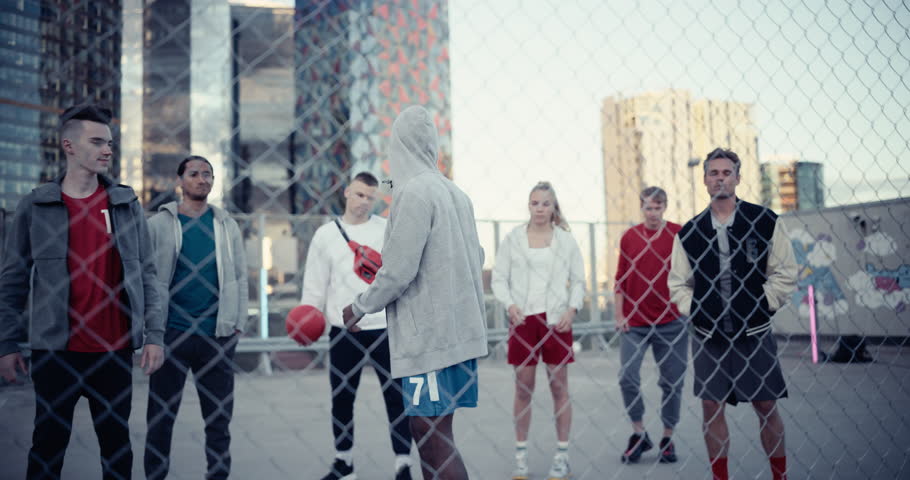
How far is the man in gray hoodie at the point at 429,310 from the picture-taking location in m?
1.96

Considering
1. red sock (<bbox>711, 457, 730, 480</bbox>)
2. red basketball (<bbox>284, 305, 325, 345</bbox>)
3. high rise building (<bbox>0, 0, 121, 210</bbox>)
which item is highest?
high rise building (<bbox>0, 0, 121, 210</bbox>)

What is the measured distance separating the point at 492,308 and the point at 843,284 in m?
5.28

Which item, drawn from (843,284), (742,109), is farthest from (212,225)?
(843,284)

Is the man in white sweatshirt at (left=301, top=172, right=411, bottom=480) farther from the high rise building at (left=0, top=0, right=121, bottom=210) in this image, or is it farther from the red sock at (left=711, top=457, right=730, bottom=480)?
the red sock at (left=711, top=457, right=730, bottom=480)

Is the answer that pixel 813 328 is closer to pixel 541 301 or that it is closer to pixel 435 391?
pixel 541 301

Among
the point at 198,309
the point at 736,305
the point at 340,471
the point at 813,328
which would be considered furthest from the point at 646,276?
the point at 813,328

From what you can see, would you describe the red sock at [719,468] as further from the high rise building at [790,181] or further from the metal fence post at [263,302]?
the metal fence post at [263,302]

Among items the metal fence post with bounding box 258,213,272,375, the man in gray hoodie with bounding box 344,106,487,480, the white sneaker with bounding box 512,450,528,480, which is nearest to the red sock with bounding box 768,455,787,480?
the white sneaker with bounding box 512,450,528,480

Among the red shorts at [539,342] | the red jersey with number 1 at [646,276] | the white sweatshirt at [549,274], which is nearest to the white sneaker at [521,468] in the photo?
the red shorts at [539,342]

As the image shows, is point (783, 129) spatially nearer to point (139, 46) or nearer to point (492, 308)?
point (139, 46)

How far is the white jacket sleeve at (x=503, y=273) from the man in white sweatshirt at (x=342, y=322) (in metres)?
0.74

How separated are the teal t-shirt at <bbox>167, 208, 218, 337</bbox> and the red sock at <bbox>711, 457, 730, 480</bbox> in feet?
7.64

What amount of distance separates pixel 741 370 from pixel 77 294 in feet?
8.70

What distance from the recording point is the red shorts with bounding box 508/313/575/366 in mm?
3469
